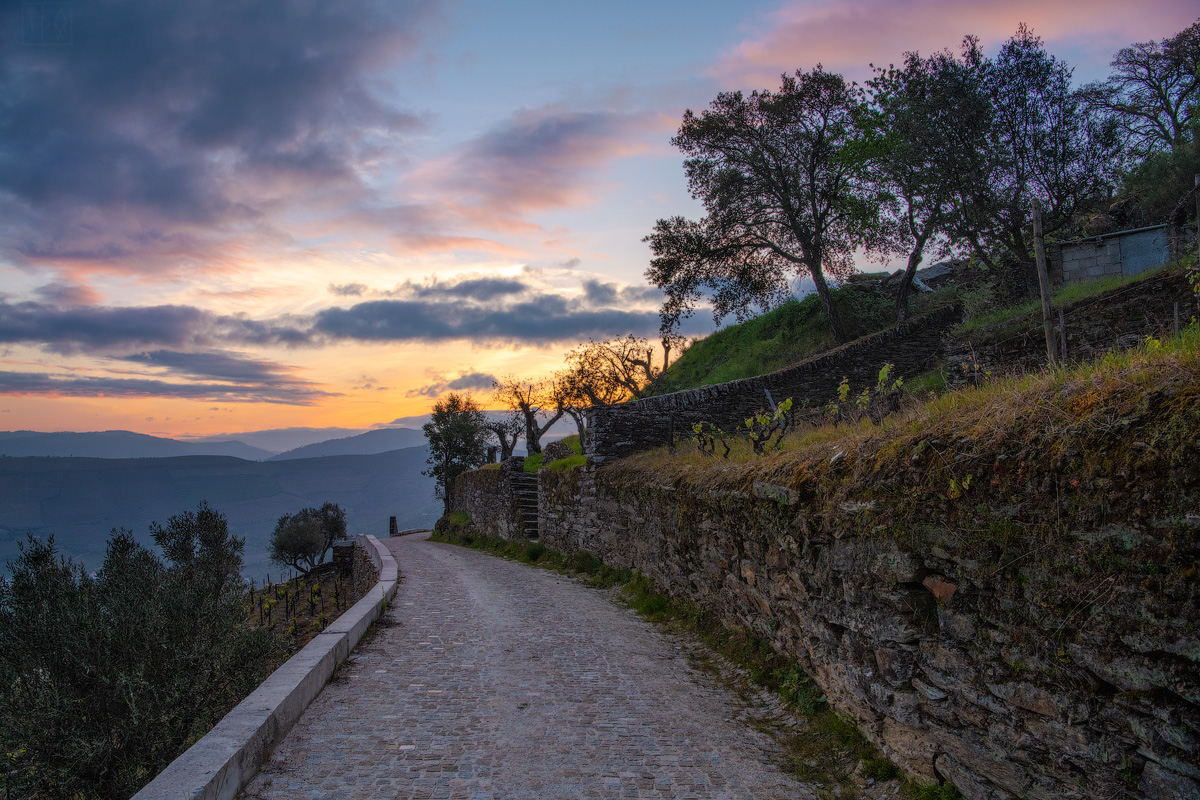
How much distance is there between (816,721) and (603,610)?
543cm

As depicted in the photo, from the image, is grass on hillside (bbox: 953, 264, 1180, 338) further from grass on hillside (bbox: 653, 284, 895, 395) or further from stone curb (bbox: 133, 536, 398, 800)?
stone curb (bbox: 133, 536, 398, 800)

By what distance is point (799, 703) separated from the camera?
218 inches

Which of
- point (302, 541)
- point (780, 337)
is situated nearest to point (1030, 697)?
point (780, 337)

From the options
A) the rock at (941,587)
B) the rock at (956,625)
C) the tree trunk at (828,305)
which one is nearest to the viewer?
the rock at (956,625)

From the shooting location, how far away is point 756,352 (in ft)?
84.4

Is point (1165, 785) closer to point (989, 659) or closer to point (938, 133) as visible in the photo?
point (989, 659)

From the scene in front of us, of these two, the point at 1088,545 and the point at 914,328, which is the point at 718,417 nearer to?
the point at 914,328

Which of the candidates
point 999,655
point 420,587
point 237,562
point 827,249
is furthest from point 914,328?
point 237,562

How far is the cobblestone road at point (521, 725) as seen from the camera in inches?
166

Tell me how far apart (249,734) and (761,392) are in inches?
559

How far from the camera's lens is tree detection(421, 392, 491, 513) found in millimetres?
40688

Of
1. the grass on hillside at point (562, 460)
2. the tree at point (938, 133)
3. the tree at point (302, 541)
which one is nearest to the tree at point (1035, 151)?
the tree at point (938, 133)

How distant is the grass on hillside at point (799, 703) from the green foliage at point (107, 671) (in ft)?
21.4

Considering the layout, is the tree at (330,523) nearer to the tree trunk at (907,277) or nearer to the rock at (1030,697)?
the tree trunk at (907,277)
